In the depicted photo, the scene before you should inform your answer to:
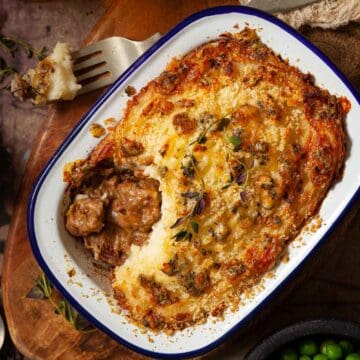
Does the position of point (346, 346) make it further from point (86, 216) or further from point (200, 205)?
point (86, 216)

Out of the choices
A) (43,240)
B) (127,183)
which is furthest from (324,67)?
(43,240)

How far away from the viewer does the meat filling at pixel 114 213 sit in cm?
318

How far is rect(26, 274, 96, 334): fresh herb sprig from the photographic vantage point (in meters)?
3.51

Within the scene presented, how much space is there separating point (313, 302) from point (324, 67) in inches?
51.4

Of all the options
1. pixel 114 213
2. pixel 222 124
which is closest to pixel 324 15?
pixel 222 124

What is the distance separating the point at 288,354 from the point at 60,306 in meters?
1.24

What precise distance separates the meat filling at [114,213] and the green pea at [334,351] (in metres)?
1.08

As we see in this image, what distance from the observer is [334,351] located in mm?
3297

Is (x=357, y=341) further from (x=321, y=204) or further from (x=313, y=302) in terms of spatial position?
(x=321, y=204)

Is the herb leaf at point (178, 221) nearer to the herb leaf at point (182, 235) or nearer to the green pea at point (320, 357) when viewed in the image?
the herb leaf at point (182, 235)

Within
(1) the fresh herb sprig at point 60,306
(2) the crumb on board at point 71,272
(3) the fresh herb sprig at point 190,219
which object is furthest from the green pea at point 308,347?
(2) the crumb on board at point 71,272

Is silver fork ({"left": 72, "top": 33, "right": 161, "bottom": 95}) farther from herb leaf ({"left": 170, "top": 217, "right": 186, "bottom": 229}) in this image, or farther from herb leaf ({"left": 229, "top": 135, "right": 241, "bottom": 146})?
herb leaf ({"left": 170, "top": 217, "right": 186, "bottom": 229})

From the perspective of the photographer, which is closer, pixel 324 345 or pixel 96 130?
pixel 96 130

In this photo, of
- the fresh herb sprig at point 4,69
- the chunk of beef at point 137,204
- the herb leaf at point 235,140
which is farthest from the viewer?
the fresh herb sprig at point 4,69
